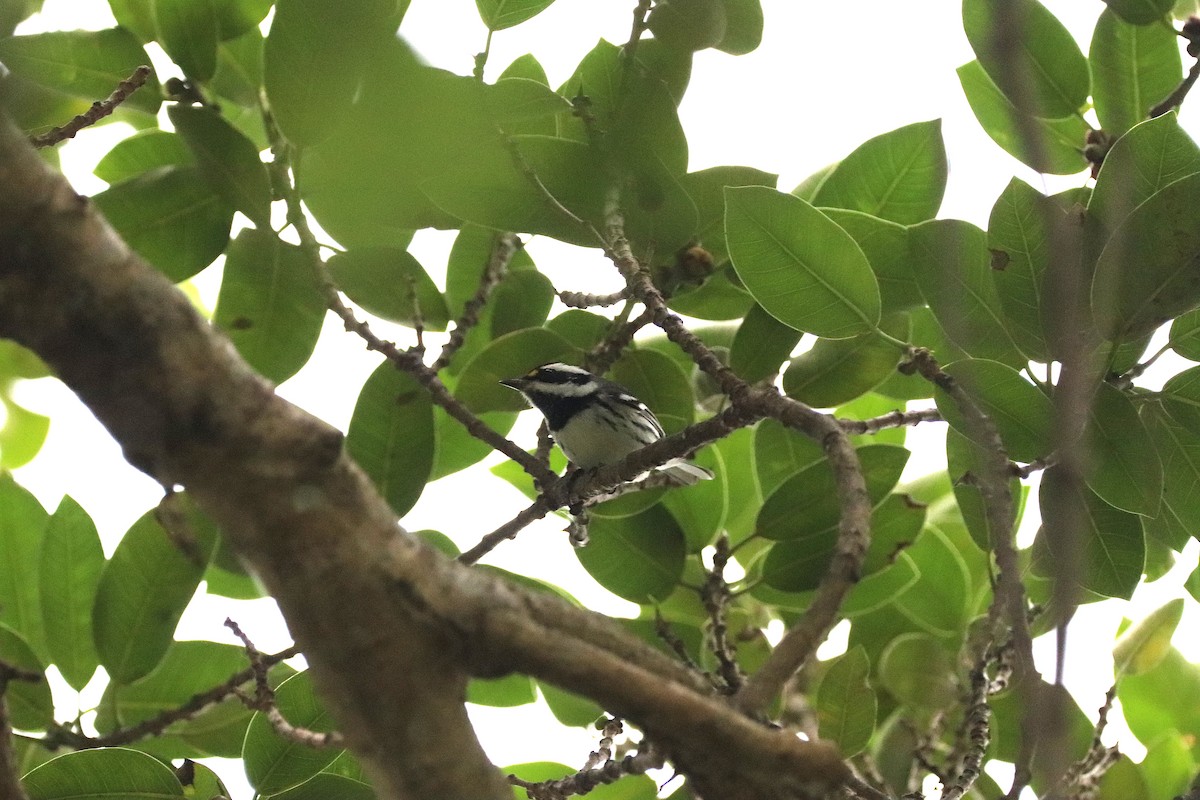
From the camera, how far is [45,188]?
849mm

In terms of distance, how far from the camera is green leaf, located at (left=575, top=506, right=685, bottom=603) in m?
2.09

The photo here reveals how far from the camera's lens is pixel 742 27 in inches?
77.4

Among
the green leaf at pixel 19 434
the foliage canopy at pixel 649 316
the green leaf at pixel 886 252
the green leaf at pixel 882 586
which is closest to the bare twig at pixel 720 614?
the foliage canopy at pixel 649 316

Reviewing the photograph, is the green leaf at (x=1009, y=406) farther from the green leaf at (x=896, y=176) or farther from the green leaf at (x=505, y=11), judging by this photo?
the green leaf at (x=505, y=11)

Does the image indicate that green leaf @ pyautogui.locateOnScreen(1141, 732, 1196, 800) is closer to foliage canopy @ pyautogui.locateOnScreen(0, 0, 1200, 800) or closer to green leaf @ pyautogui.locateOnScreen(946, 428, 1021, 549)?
foliage canopy @ pyautogui.locateOnScreen(0, 0, 1200, 800)

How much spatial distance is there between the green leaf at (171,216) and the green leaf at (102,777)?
0.84 meters

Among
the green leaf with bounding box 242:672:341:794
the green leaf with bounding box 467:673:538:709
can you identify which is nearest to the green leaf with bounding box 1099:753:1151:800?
the green leaf with bounding box 467:673:538:709

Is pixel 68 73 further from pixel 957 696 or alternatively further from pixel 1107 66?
pixel 957 696

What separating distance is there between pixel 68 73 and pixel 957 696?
7.06 ft

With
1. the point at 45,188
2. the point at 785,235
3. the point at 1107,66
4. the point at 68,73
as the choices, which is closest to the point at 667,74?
the point at 785,235

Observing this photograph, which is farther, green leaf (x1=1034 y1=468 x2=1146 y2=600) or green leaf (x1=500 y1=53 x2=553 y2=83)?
green leaf (x1=500 y1=53 x2=553 y2=83)

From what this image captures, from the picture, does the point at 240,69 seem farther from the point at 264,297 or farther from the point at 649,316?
the point at 649,316

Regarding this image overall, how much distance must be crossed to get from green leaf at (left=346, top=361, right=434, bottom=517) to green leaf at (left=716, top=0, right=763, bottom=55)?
0.87 metres

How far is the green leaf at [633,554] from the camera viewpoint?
2.09 meters
